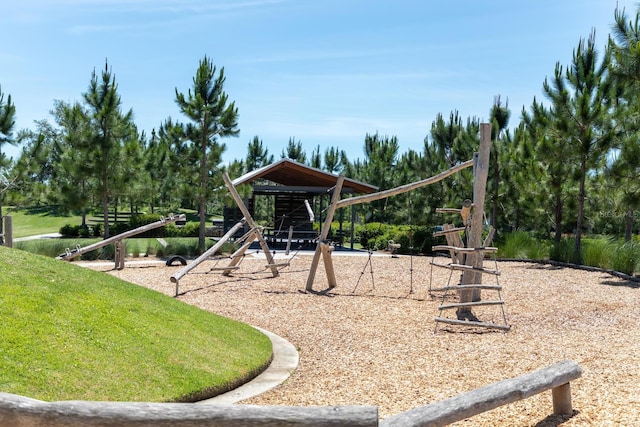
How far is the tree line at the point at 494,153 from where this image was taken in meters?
18.0

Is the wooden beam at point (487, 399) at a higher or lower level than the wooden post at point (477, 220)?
lower

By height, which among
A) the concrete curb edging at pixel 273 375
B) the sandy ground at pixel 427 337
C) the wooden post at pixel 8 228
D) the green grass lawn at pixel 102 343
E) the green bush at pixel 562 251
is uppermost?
the wooden post at pixel 8 228

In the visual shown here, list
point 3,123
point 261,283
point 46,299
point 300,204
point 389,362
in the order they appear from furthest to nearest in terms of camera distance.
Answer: point 300,204 → point 3,123 → point 261,283 → point 389,362 → point 46,299

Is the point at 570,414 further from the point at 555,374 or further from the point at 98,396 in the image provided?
the point at 98,396

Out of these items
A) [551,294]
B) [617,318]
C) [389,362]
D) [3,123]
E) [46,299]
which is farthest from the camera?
[3,123]

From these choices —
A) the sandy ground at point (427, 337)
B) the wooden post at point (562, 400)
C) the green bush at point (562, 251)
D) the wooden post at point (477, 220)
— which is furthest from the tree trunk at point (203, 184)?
the wooden post at point (562, 400)

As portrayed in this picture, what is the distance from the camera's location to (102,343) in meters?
5.97

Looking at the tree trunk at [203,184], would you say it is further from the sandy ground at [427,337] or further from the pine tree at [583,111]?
the pine tree at [583,111]

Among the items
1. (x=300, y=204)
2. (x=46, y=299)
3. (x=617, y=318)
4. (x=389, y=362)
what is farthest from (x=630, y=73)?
(x=300, y=204)

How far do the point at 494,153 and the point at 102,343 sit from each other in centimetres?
2229

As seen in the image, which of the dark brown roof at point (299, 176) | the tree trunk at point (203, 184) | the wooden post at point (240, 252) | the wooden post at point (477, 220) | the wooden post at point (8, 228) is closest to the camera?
the wooden post at point (477, 220)

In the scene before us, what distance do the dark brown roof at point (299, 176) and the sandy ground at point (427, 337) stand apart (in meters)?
8.41

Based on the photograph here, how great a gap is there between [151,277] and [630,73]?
13550mm

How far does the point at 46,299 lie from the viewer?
252 inches
